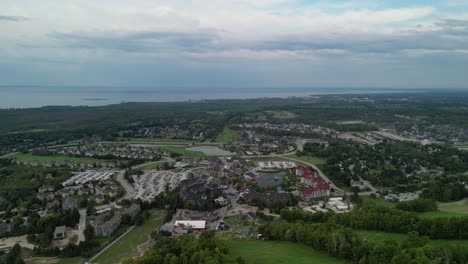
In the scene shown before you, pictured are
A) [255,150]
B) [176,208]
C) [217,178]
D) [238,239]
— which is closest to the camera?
[238,239]

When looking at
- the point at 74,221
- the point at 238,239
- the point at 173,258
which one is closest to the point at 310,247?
the point at 238,239

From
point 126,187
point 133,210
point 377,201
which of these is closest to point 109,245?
point 133,210

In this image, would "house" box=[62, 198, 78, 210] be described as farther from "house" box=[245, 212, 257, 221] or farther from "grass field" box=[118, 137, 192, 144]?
"grass field" box=[118, 137, 192, 144]

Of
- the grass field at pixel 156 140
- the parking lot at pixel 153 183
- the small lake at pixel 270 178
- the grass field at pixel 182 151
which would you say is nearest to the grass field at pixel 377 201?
the small lake at pixel 270 178

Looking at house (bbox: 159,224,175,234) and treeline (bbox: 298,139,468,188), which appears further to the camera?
treeline (bbox: 298,139,468,188)

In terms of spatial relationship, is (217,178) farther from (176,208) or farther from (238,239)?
(238,239)


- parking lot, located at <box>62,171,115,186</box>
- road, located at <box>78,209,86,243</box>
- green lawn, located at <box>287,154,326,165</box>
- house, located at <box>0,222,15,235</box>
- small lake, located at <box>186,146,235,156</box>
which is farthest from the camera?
small lake, located at <box>186,146,235,156</box>

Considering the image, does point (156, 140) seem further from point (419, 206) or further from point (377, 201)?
point (419, 206)

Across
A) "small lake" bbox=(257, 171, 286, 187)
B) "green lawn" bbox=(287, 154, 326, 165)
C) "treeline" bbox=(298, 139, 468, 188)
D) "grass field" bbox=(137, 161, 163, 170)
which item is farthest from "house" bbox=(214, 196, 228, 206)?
"green lawn" bbox=(287, 154, 326, 165)
